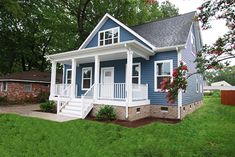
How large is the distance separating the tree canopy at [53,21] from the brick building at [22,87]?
6638mm

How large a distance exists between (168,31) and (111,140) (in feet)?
30.7

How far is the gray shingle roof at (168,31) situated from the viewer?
12261mm

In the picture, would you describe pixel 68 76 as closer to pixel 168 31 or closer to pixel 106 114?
pixel 106 114

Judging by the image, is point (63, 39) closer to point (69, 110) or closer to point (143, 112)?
point (69, 110)

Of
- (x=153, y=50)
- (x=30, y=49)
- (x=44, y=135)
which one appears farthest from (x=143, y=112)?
(x=30, y=49)

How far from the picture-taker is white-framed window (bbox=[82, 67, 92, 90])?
15.7 m

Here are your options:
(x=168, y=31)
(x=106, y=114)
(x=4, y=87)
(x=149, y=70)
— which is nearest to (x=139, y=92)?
(x=149, y=70)

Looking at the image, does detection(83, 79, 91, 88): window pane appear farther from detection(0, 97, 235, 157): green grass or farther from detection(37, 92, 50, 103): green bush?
detection(37, 92, 50, 103): green bush

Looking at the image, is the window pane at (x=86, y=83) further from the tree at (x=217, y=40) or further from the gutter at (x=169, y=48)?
the tree at (x=217, y=40)

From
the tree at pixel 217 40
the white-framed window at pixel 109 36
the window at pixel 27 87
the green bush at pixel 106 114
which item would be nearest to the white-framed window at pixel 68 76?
the white-framed window at pixel 109 36

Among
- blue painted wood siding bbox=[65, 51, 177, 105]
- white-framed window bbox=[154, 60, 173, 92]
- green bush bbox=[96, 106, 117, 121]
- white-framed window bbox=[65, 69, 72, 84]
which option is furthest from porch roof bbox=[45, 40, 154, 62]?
white-framed window bbox=[65, 69, 72, 84]

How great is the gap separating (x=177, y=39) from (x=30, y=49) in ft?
81.2

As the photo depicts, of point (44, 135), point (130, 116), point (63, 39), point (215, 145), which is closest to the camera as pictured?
point (215, 145)

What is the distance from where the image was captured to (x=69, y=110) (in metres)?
12.1
